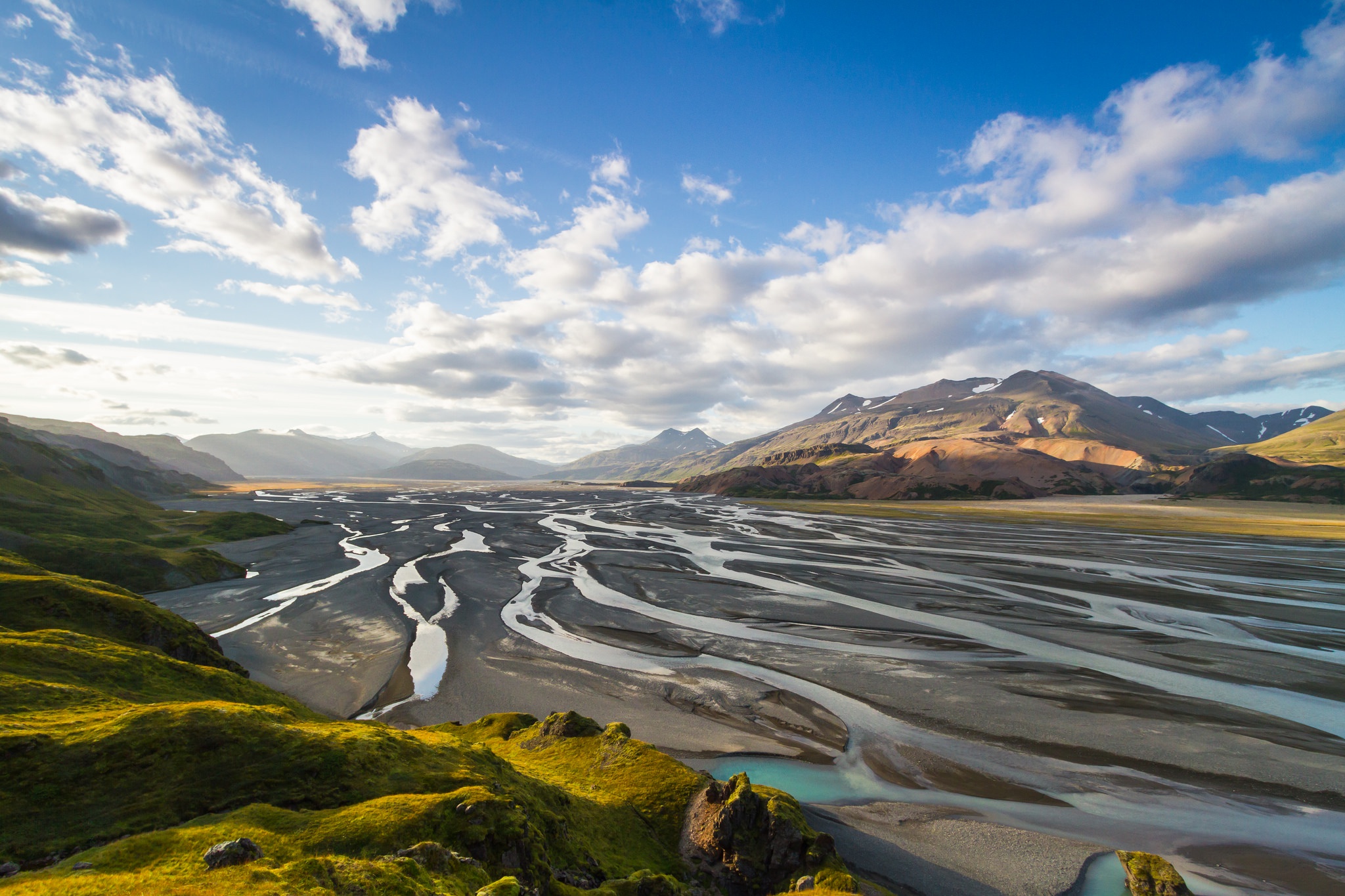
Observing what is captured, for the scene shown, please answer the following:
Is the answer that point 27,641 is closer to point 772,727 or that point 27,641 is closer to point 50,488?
point 772,727

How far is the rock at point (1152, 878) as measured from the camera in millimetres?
9242

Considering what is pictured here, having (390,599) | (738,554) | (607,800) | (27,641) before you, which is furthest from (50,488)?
(607,800)

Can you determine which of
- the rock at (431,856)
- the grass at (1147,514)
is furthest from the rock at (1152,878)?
the grass at (1147,514)

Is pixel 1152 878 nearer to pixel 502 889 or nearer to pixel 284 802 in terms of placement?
pixel 502 889

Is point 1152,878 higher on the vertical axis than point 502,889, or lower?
lower

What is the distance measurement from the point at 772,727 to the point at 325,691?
16726mm

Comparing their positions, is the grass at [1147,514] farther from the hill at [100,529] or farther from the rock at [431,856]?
the rock at [431,856]

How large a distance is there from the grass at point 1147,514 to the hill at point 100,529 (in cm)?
9740

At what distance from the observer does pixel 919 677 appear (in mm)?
20516

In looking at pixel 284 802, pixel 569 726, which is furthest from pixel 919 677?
pixel 284 802

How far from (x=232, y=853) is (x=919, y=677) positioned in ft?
71.6

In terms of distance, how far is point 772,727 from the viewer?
54.9 feet

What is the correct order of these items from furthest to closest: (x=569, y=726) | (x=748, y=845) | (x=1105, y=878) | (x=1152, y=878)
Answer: (x=569, y=726), (x=1105, y=878), (x=1152, y=878), (x=748, y=845)

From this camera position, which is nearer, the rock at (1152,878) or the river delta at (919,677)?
the rock at (1152,878)
